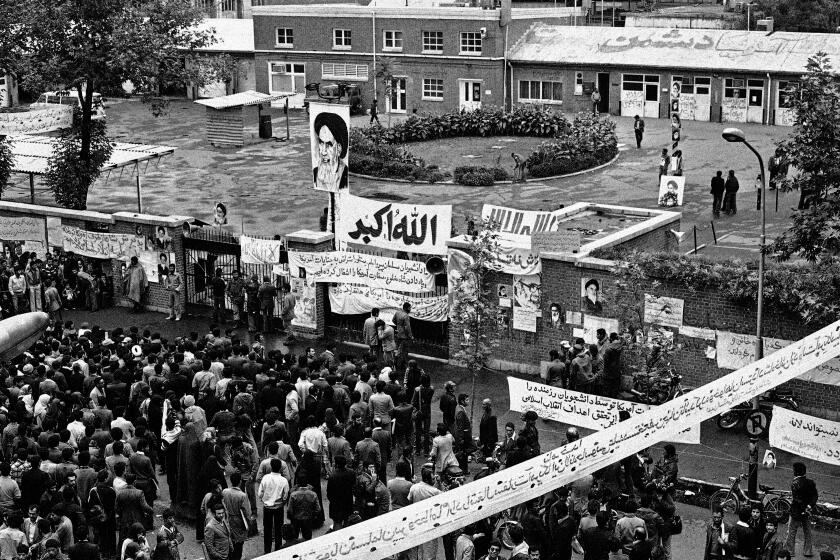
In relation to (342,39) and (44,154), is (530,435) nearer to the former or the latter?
(44,154)

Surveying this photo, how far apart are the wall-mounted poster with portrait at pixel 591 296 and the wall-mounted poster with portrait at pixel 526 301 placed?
1043 millimetres

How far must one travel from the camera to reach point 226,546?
18906 millimetres

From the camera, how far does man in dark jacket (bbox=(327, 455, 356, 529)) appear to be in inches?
796

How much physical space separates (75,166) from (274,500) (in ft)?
78.8

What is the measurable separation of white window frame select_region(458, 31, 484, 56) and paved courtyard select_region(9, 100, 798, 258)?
824cm

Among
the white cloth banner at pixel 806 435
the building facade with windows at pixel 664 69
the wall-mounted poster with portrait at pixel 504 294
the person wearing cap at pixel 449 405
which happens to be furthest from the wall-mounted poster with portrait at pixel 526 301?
the building facade with windows at pixel 664 69

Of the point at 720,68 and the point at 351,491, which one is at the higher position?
the point at 720,68

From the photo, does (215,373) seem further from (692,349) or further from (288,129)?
(288,129)

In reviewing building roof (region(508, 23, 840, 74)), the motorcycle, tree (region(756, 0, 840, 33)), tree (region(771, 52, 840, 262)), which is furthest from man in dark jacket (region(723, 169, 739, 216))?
tree (region(756, 0, 840, 33))

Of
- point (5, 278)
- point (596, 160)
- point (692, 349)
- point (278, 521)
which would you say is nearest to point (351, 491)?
point (278, 521)

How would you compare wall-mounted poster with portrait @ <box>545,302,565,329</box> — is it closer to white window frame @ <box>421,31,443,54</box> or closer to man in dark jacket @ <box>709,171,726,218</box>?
man in dark jacket @ <box>709,171,726,218</box>

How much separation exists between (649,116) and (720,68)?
4.31m

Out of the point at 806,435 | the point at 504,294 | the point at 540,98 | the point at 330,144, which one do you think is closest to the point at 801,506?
the point at 806,435

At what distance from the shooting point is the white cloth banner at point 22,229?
36.4 m
